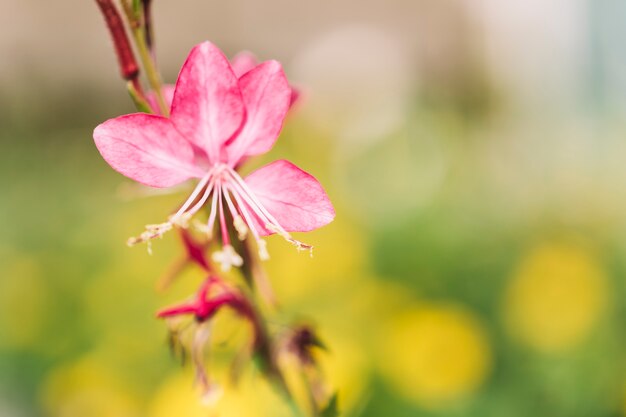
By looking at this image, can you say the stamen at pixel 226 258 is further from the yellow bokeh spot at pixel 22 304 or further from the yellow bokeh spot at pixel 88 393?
the yellow bokeh spot at pixel 22 304

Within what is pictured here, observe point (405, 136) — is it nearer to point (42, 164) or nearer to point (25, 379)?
point (42, 164)

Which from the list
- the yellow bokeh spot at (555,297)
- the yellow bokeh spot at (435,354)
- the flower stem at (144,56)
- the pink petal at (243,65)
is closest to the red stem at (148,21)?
the flower stem at (144,56)

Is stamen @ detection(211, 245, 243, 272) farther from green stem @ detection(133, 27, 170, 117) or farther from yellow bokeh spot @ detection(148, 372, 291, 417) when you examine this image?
yellow bokeh spot @ detection(148, 372, 291, 417)

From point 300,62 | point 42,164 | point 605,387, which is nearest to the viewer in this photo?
point 605,387

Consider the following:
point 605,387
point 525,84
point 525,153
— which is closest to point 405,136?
point 525,153

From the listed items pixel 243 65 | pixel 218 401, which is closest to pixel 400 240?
pixel 218 401

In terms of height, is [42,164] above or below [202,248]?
below
